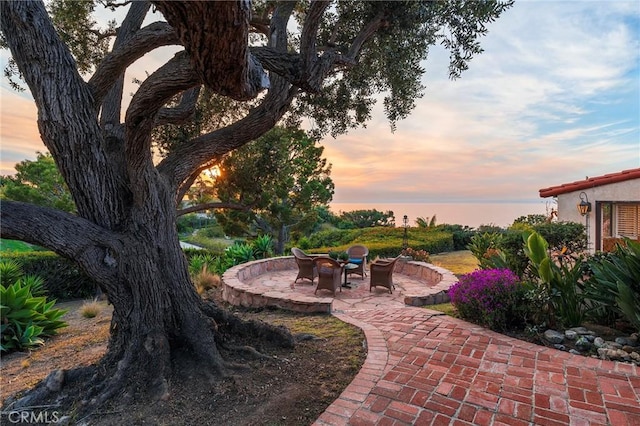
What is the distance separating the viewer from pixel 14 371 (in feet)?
13.7

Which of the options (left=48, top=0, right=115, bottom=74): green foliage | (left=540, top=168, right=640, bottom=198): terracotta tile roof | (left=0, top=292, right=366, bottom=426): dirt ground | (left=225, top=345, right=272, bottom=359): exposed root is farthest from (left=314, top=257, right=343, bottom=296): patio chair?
(left=540, top=168, right=640, bottom=198): terracotta tile roof

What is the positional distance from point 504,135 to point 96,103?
1236cm

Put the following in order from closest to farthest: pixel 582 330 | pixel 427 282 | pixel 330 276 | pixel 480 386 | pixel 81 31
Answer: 1. pixel 480 386
2. pixel 582 330
3. pixel 81 31
4. pixel 330 276
5. pixel 427 282

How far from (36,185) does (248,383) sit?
70.2 ft

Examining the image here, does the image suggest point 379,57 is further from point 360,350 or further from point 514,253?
point 514,253

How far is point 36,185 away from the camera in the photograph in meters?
17.9

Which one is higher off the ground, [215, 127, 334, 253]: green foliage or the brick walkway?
[215, 127, 334, 253]: green foliage

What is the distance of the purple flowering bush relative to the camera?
4.64m

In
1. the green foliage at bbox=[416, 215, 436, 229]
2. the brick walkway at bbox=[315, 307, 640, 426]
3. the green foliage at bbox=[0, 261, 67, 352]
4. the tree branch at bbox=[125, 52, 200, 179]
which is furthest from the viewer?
the green foliage at bbox=[416, 215, 436, 229]

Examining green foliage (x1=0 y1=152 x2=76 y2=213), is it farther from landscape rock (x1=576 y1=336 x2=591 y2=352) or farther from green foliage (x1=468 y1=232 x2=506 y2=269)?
landscape rock (x1=576 y1=336 x2=591 y2=352)

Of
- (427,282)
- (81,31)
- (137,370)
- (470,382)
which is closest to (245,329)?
(137,370)

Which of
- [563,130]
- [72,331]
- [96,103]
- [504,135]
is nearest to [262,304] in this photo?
[72,331]

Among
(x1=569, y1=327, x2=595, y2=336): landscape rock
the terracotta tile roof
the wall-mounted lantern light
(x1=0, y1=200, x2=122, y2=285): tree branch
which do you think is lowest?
(x1=569, y1=327, x2=595, y2=336): landscape rock

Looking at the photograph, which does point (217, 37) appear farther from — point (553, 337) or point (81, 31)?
point (81, 31)
